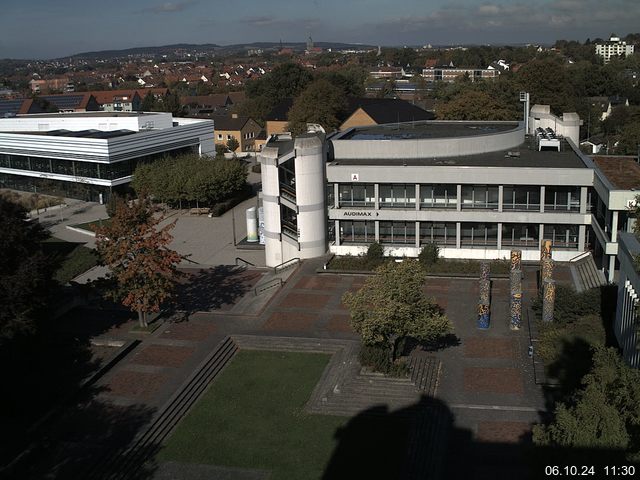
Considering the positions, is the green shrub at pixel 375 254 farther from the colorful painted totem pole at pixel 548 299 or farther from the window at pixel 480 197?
the colorful painted totem pole at pixel 548 299

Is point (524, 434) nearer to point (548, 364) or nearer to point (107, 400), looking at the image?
point (548, 364)

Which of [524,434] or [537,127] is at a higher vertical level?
[537,127]

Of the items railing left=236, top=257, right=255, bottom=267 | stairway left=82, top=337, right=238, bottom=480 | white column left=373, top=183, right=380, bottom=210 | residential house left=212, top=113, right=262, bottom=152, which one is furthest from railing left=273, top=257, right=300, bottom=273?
residential house left=212, top=113, right=262, bottom=152

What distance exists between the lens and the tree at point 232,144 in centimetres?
8972

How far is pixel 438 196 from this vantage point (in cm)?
4028

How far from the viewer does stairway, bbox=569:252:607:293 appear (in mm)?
34425

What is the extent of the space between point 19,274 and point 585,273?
27514 millimetres

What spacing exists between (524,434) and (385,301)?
646 centimetres

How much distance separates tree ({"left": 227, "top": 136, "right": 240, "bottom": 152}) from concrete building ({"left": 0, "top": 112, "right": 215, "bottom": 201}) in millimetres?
11527

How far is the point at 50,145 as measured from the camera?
65.2 metres

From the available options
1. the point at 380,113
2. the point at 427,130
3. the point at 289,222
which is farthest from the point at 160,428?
the point at 380,113

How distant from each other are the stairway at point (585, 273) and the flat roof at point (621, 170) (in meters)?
4.55

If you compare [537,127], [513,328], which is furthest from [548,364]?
[537,127]

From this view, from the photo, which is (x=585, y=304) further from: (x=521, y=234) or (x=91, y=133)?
(x=91, y=133)
